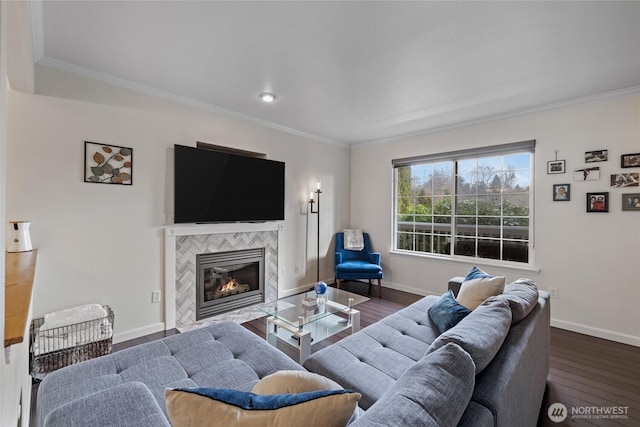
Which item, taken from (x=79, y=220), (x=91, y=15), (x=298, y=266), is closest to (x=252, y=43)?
(x=91, y=15)

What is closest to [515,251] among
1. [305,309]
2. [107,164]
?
[305,309]

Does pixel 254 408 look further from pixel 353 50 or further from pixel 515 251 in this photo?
pixel 515 251

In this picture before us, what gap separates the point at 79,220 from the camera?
2.47 metres

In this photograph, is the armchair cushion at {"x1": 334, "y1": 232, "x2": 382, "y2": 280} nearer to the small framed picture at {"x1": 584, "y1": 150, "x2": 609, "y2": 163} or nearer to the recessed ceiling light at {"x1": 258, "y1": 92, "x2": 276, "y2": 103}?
the recessed ceiling light at {"x1": 258, "y1": 92, "x2": 276, "y2": 103}

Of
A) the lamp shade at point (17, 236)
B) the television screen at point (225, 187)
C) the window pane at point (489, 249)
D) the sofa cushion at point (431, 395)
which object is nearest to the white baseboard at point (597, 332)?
the window pane at point (489, 249)

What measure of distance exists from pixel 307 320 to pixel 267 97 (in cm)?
222

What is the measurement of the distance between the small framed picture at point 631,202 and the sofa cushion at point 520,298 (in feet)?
5.70

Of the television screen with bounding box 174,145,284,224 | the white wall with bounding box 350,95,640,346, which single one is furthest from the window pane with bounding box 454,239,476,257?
the television screen with bounding box 174,145,284,224

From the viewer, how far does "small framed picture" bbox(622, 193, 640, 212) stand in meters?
2.71

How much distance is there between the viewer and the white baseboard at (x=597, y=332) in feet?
9.05

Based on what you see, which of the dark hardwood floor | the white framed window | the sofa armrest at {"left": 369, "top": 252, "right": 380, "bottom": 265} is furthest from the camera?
the sofa armrest at {"left": 369, "top": 252, "right": 380, "bottom": 265}

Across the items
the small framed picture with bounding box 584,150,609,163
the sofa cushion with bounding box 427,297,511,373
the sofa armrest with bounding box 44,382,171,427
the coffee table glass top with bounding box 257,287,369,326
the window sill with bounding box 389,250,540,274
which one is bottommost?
the coffee table glass top with bounding box 257,287,369,326

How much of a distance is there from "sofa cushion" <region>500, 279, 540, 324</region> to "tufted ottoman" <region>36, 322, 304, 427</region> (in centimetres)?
120

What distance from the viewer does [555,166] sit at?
3.16m
